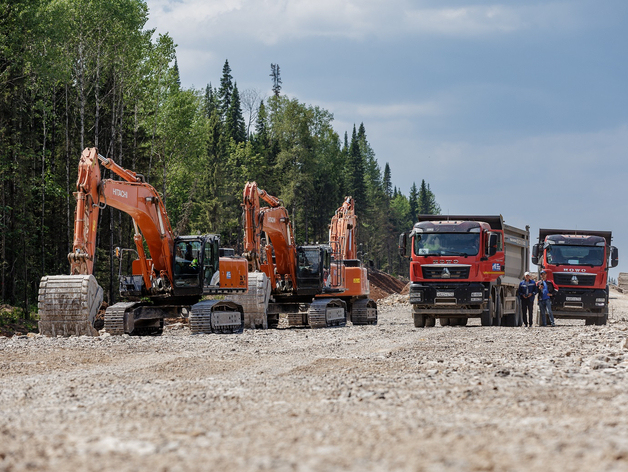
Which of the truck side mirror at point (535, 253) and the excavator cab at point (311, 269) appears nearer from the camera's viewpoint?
the excavator cab at point (311, 269)

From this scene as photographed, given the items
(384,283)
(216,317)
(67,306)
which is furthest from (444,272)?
(384,283)

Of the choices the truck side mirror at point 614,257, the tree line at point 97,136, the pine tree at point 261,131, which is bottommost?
the truck side mirror at point 614,257

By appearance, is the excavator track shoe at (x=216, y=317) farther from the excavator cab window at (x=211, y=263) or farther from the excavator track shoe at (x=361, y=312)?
the excavator track shoe at (x=361, y=312)

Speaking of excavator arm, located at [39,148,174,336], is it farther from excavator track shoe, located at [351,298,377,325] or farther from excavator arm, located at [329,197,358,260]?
excavator arm, located at [329,197,358,260]

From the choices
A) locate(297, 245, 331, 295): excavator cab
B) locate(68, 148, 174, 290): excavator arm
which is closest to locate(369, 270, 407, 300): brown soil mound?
locate(297, 245, 331, 295): excavator cab

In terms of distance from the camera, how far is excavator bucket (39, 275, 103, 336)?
17219mm

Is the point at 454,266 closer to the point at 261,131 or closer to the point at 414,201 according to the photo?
the point at 261,131

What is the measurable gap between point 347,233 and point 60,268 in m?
15.9

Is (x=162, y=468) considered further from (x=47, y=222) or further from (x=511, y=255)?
(x=47, y=222)

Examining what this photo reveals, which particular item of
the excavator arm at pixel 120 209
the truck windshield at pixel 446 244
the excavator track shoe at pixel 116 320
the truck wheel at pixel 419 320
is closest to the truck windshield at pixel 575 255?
the truck windshield at pixel 446 244

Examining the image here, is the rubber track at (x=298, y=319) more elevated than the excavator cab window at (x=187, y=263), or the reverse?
the excavator cab window at (x=187, y=263)

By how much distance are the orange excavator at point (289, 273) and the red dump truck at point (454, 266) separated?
10.2 feet

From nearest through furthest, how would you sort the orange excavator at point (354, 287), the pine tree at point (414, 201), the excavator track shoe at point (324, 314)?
the excavator track shoe at point (324, 314) < the orange excavator at point (354, 287) < the pine tree at point (414, 201)

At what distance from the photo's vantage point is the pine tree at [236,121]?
77.9 m
